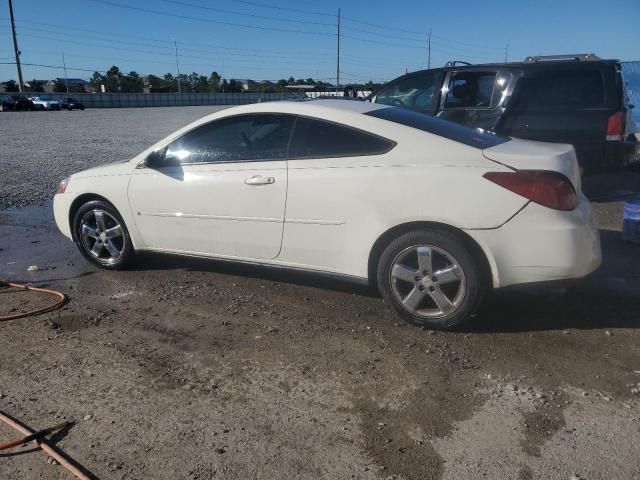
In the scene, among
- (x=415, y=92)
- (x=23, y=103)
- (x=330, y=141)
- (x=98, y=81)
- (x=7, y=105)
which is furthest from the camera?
(x=98, y=81)

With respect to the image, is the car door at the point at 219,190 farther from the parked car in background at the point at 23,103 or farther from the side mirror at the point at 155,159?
the parked car in background at the point at 23,103

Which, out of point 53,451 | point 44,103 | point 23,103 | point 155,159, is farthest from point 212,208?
point 44,103

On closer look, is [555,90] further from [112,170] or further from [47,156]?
[47,156]

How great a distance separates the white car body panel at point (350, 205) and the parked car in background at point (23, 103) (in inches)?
Result: 1999

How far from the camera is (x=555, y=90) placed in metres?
7.53

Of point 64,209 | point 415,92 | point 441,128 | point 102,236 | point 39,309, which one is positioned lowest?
point 39,309

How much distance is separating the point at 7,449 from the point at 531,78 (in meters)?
7.14

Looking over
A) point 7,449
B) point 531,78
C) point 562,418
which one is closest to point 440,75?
point 531,78

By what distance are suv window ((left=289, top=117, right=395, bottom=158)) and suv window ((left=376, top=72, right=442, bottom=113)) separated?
4.31 meters

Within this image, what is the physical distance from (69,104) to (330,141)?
55462 millimetres

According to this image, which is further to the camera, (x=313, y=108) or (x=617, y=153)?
(x=617, y=153)

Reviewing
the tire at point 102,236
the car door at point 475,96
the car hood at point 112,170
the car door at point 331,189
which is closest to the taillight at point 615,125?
the car door at point 475,96

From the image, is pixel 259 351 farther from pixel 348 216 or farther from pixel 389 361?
pixel 348 216

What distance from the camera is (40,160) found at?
12922mm
